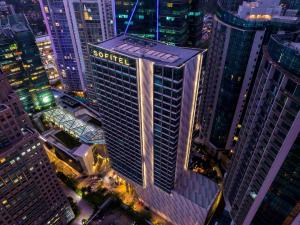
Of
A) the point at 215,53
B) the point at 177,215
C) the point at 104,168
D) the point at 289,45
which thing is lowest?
the point at 104,168

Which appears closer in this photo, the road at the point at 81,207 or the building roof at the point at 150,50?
the building roof at the point at 150,50

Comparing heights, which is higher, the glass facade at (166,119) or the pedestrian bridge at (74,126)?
the glass facade at (166,119)

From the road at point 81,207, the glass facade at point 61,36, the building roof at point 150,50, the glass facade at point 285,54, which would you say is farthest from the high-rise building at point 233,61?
the glass facade at point 61,36

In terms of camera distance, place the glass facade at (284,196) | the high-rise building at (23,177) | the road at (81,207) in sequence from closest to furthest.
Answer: the glass facade at (284,196)
the high-rise building at (23,177)
the road at (81,207)

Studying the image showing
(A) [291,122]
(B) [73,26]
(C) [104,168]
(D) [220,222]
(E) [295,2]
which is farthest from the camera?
(B) [73,26]

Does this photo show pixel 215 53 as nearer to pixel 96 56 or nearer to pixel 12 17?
pixel 96 56

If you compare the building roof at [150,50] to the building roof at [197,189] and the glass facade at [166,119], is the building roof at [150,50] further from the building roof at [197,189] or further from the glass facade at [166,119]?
the building roof at [197,189]

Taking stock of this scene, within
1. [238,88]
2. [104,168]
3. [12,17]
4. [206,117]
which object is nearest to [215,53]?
[238,88]
